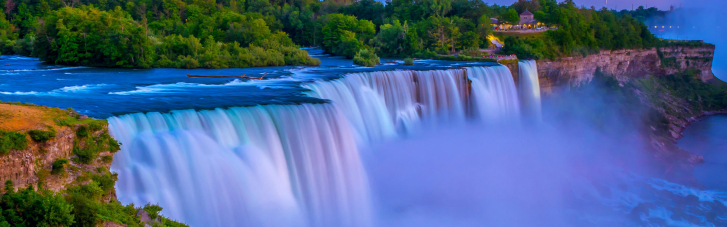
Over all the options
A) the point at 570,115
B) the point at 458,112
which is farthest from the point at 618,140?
the point at 458,112

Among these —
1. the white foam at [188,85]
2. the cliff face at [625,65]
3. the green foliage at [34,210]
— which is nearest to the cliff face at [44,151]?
the green foliage at [34,210]

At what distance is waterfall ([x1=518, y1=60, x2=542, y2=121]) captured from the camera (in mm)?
37234

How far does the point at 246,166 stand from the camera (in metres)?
15.0

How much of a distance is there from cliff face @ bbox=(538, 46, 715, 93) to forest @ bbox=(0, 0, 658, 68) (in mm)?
1092

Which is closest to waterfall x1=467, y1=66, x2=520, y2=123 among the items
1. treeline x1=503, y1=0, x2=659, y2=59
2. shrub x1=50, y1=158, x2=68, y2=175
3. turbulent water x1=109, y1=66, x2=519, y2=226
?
turbulent water x1=109, y1=66, x2=519, y2=226

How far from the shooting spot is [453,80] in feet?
101

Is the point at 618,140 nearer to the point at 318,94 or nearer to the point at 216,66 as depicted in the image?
the point at 318,94

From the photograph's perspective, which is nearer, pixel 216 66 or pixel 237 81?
pixel 237 81

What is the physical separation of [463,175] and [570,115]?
67.3 ft

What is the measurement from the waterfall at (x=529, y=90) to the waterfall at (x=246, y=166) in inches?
853

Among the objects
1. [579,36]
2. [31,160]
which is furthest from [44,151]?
[579,36]

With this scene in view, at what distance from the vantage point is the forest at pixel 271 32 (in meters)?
36.5

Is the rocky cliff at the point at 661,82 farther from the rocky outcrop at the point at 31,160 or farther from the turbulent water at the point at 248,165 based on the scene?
the rocky outcrop at the point at 31,160

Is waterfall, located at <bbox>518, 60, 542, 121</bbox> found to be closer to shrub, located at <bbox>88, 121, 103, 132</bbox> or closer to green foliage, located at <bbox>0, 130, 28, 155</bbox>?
shrub, located at <bbox>88, 121, 103, 132</bbox>
